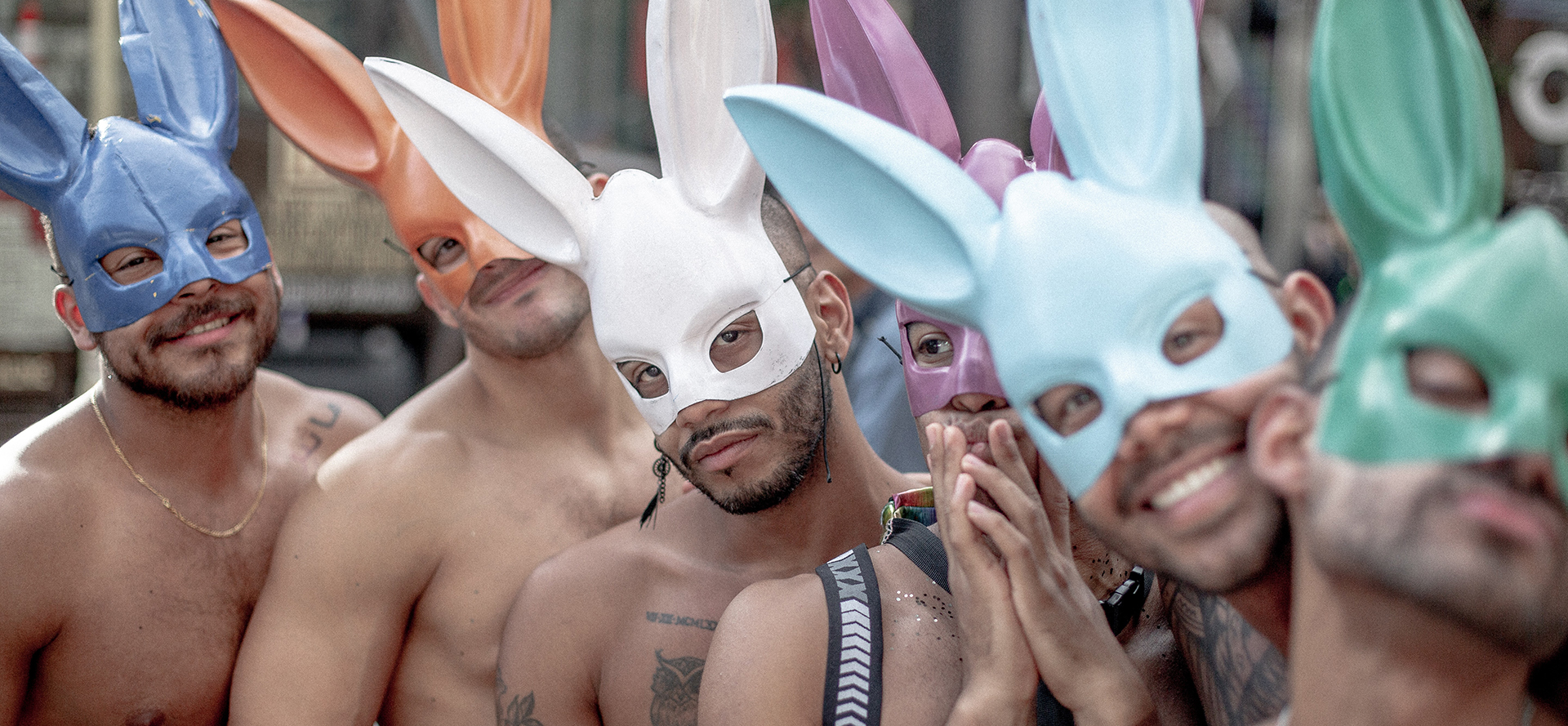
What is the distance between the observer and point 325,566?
2.98 meters

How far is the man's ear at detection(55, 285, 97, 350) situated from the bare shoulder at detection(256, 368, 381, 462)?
1.95 feet

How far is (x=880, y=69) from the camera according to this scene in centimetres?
235

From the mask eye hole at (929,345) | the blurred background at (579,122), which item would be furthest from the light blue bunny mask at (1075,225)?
the blurred background at (579,122)

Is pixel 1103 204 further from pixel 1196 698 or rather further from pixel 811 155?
pixel 1196 698

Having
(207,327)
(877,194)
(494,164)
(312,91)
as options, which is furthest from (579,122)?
(877,194)

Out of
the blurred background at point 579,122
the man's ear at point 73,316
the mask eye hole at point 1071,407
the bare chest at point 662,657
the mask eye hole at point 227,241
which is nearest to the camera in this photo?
the mask eye hole at point 1071,407

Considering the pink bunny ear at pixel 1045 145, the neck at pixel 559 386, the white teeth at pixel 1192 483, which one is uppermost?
the white teeth at pixel 1192 483

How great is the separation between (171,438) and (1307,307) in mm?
2684

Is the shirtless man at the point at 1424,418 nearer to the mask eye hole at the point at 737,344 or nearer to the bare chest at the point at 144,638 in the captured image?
the mask eye hole at the point at 737,344

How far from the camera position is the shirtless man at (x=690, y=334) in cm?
235

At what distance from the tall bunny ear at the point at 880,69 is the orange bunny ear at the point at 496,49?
77cm

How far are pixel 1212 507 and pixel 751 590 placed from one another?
99 centimetres

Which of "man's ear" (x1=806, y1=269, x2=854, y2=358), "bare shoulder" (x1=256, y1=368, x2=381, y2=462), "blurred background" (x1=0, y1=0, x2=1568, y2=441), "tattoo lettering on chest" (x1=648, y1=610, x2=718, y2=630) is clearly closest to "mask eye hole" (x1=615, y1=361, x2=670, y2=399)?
"man's ear" (x1=806, y1=269, x2=854, y2=358)

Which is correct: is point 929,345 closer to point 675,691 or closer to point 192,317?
point 675,691
